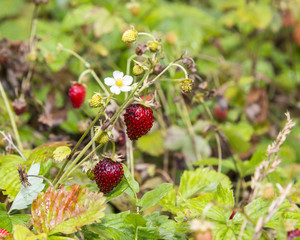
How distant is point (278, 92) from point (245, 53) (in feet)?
1.52

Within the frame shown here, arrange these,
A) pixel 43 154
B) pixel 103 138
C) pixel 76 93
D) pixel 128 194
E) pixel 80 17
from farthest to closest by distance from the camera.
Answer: pixel 80 17 < pixel 76 93 < pixel 43 154 < pixel 128 194 < pixel 103 138

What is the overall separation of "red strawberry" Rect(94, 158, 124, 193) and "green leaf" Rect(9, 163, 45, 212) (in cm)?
18

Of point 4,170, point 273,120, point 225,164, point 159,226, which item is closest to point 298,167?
point 225,164

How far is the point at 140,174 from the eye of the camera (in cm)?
162

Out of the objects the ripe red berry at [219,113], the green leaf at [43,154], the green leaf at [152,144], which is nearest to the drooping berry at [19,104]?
the green leaf at [43,154]

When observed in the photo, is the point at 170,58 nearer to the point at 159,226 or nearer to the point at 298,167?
the point at 298,167

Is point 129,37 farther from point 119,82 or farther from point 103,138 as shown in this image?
point 103,138

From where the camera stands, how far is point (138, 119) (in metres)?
0.97

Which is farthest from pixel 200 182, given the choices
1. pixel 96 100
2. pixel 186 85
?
pixel 96 100

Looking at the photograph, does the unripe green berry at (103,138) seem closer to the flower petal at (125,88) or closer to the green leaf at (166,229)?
the flower petal at (125,88)

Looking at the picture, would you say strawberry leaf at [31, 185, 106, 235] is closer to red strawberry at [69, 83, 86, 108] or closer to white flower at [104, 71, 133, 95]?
white flower at [104, 71, 133, 95]

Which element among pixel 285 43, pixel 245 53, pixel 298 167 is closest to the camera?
pixel 298 167

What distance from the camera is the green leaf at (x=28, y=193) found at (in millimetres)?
1027

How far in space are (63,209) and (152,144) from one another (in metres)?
0.93
